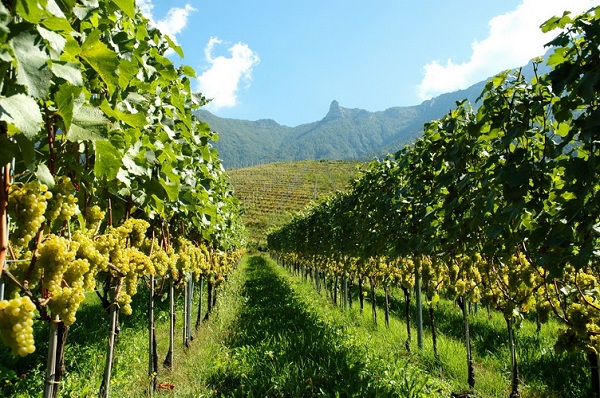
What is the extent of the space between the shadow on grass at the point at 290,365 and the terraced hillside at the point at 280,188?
5353 centimetres

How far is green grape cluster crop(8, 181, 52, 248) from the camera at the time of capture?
1.21 meters

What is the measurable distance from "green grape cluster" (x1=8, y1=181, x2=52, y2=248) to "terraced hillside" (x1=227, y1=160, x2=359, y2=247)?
6028 cm

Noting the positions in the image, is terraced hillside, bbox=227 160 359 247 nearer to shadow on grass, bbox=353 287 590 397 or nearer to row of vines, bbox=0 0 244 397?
shadow on grass, bbox=353 287 590 397

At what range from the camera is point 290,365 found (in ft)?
18.7

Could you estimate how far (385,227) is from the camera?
6938 millimetres

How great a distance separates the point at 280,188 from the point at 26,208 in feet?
332

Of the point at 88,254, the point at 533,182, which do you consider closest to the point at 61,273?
the point at 88,254

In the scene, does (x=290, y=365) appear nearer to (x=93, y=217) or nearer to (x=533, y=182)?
(x=533, y=182)

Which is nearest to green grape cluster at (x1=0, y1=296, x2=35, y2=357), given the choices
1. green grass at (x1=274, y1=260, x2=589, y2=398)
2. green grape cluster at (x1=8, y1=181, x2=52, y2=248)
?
green grape cluster at (x1=8, y1=181, x2=52, y2=248)

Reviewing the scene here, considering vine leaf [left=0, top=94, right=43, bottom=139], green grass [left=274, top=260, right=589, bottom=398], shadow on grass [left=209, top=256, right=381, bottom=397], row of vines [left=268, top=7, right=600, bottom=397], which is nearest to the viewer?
vine leaf [left=0, top=94, right=43, bottom=139]

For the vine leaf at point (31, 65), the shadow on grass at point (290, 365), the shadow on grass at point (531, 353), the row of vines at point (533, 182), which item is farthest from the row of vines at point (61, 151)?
the shadow on grass at point (531, 353)

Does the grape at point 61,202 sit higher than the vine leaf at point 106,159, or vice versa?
the vine leaf at point 106,159

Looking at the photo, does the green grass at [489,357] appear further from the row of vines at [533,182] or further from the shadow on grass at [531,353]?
the row of vines at [533,182]

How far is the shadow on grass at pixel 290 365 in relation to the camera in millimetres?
4922
